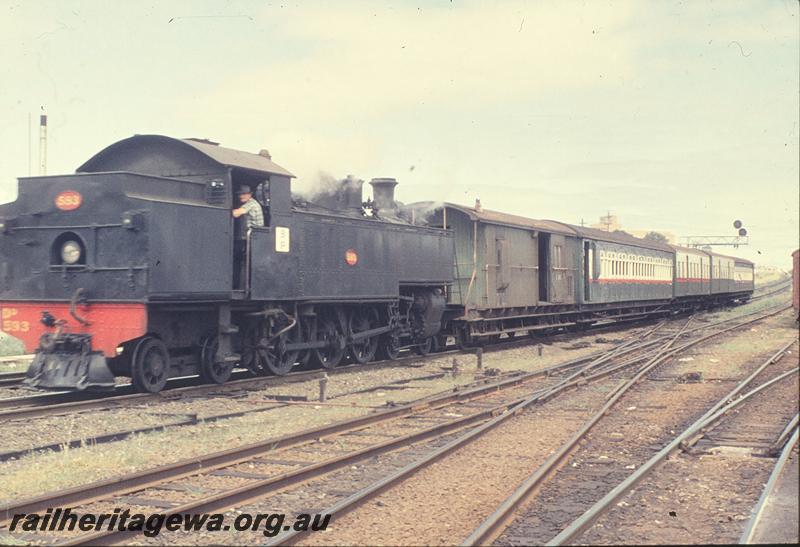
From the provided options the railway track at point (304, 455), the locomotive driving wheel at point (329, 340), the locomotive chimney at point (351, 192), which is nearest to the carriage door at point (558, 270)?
the locomotive chimney at point (351, 192)

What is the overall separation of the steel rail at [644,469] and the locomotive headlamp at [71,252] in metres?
7.41

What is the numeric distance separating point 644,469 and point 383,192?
34.0ft

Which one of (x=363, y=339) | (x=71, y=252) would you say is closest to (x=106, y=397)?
(x=71, y=252)

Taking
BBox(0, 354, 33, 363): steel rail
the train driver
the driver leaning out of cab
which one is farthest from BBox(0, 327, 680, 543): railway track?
BBox(0, 354, 33, 363): steel rail

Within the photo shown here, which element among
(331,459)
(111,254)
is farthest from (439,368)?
(331,459)

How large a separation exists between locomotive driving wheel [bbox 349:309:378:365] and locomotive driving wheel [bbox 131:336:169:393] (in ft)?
14.2

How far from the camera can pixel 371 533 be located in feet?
17.0

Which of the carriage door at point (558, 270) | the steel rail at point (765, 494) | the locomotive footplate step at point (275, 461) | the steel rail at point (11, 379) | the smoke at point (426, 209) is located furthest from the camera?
the carriage door at point (558, 270)

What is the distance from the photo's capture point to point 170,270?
10.4 meters

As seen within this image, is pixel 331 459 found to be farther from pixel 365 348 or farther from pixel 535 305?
pixel 535 305

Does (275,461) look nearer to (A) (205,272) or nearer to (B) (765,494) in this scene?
(B) (765,494)

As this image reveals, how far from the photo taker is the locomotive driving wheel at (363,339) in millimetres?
15125

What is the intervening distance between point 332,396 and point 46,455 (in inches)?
175

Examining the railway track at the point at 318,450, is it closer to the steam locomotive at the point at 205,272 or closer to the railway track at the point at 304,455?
the railway track at the point at 304,455
